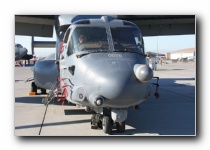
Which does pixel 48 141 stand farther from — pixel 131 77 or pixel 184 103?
pixel 184 103

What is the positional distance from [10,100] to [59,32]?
3.14m

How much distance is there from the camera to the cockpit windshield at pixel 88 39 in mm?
6086

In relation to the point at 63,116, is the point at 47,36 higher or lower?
higher

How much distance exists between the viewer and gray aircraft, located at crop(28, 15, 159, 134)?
522 centimetres

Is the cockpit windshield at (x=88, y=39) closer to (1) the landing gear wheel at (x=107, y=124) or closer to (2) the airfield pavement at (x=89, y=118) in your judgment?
(1) the landing gear wheel at (x=107, y=124)

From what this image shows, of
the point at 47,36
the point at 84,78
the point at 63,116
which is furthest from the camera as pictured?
the point at 47,36

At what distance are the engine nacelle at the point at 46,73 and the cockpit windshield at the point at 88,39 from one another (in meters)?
1.86

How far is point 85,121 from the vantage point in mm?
7438

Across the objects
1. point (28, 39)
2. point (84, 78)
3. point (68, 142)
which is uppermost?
point (28, 39)

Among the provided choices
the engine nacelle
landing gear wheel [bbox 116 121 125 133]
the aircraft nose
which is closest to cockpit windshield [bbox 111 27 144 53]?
the aircraft nose

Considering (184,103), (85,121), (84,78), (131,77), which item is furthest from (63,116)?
(184,103)

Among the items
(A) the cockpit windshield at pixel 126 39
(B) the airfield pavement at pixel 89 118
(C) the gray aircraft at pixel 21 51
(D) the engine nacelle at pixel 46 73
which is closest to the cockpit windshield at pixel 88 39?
(A) the cockpit windshield at pixel 126 39

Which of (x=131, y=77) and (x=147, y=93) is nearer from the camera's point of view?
(x=131, y=77)
